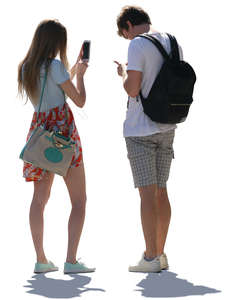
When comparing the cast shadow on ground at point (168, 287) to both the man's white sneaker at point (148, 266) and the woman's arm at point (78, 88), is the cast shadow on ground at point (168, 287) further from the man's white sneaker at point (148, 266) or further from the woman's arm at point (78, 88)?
the woman's arm at point (78, 88)

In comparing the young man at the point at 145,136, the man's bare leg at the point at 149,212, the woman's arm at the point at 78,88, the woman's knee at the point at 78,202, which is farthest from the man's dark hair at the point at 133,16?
the woman's knee at the point at 78,202

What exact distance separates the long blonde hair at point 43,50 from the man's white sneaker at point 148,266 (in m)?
1.81

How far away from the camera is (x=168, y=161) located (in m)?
7.39

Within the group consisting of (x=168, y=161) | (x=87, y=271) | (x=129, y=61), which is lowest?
(x=87, y=271)

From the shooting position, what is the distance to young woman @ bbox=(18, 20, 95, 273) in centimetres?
701

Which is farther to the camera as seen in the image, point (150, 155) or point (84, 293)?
point (150, 155)

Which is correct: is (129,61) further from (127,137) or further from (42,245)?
(42,245)

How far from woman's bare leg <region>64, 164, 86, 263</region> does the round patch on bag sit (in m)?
0.23

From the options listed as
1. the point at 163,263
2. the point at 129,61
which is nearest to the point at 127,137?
the point at 129,61

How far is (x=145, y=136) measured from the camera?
281 inches

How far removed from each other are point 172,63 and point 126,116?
2.14 ft

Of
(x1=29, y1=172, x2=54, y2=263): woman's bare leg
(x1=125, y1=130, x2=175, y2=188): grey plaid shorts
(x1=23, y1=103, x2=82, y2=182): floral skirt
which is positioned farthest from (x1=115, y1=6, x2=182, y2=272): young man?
(x1=29, y1=172, x2=54, y2=263): woman's bare leg

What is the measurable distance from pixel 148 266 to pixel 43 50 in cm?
216

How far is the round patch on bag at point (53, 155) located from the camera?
705cm
